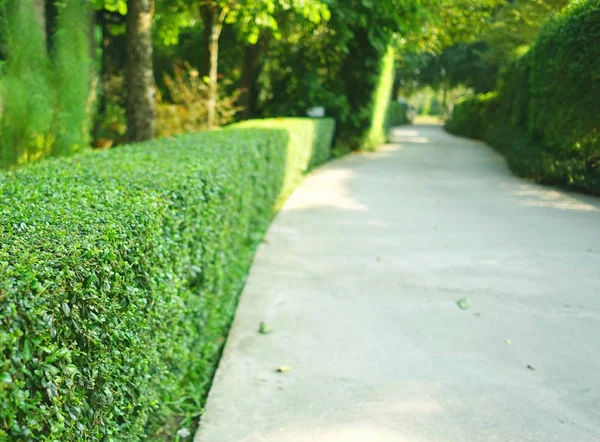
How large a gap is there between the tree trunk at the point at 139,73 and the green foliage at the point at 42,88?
93cm

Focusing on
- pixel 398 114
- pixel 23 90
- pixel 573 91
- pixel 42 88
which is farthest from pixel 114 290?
pixel 398 114

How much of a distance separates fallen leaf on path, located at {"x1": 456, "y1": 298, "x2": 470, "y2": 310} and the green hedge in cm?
205

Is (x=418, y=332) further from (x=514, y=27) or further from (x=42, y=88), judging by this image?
(x=514, y=27)

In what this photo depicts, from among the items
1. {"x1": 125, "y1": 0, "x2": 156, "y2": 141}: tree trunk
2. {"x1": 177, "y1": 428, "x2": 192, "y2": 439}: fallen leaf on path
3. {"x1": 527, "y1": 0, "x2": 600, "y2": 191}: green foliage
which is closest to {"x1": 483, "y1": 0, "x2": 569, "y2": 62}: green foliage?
{"x1": 527, "y1": 0, "x2": 600, "y2": 191}: green foliage

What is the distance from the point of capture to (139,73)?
7629 millimetres

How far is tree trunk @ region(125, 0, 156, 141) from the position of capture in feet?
24.4

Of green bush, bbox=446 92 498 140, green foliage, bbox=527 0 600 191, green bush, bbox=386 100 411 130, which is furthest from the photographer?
green bush, bbox=386 100 411 130

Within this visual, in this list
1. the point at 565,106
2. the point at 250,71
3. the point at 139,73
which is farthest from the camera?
the point at 250,71

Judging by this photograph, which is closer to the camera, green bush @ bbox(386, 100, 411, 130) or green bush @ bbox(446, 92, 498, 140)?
green bush @ bbox(446, 92, 498, 140)

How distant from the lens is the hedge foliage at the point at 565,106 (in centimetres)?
829

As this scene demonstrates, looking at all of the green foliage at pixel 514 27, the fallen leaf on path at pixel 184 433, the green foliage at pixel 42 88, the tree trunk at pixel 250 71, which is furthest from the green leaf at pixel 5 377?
the green foliage at pixel 514 27

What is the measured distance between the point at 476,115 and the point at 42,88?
76.6 feet

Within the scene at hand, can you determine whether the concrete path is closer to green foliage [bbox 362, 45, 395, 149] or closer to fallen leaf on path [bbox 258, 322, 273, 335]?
fallen leaf on path [bbox 258, 322, 273, 335]

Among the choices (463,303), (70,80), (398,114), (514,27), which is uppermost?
(514,27)
